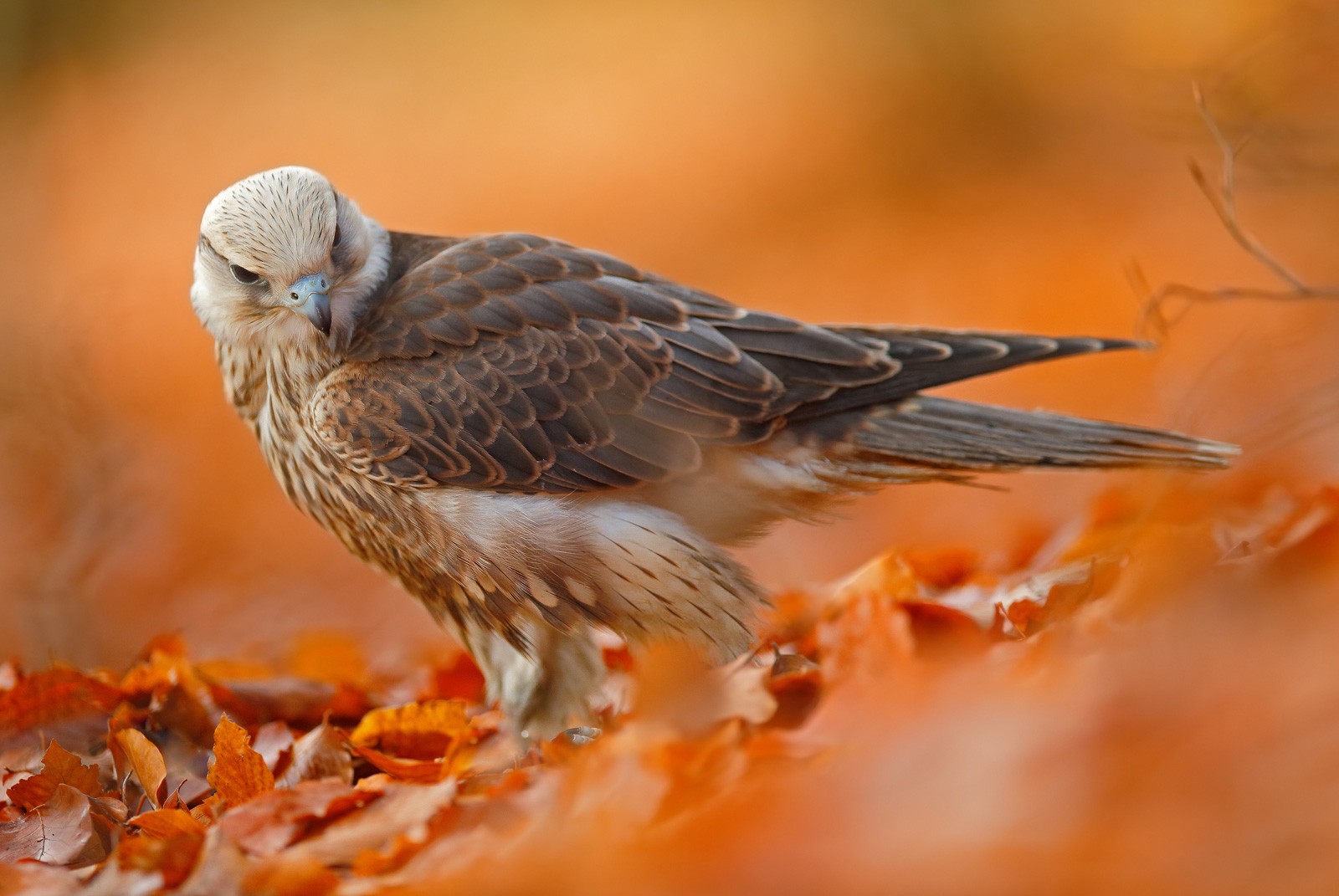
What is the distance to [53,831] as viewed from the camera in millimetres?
2873

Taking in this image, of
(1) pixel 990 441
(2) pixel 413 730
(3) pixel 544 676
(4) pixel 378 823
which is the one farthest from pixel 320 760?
(1) pixel 990 441

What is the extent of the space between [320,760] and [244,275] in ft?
4.94

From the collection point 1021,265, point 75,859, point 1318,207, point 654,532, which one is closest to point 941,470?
point 654,532

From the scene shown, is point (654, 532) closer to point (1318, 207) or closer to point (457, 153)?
point (1318, 207)

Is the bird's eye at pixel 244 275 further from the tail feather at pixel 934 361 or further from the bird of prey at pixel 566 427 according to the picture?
the tail feather at pixel 934 361

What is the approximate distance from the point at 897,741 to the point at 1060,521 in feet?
14.6

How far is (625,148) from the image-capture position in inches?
640

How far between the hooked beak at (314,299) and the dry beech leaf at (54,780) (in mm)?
1310

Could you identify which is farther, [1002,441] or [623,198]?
[623,198]

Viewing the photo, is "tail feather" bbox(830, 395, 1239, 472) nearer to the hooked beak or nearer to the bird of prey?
the bird of prey

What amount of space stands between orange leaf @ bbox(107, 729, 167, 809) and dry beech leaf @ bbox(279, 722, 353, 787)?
1.17 ft

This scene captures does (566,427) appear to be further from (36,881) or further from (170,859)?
(36,881)

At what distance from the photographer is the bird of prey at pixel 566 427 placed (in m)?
3.57

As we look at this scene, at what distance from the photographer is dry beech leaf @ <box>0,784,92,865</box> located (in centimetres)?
280
